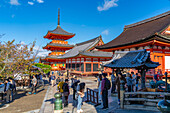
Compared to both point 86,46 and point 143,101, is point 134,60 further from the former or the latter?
point 86,46

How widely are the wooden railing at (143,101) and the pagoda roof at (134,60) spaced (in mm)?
2085

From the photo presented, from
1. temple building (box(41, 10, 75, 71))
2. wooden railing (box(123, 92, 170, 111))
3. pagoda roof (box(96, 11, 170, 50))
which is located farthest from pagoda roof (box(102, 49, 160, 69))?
temple building (box(41, 10, 75, 71))

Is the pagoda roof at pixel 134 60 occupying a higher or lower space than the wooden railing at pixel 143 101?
higher

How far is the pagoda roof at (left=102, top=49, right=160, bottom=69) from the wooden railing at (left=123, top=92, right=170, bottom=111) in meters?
2.08

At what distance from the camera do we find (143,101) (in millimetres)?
6824

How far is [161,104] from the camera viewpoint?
2260mm

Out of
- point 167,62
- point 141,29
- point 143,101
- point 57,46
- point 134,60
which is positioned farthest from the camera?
point 57,46

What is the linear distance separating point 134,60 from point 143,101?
276 cm

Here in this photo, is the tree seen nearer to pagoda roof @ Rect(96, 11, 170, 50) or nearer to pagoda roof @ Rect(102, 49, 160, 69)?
pagoda roof @ Rect(102, 49, 160, 69)

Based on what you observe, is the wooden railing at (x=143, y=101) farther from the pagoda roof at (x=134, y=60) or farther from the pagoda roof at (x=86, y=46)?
the pagoda roof at (x=86, y=46)

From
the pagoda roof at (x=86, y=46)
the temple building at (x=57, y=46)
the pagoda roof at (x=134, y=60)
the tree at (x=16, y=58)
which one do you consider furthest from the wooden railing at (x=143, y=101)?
the temple building at (x=57, y=46)

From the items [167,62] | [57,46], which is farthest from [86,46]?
[167,62]

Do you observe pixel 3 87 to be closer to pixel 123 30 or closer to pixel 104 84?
pixel 104 84

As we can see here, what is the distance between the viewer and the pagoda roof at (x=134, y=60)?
8.15m
